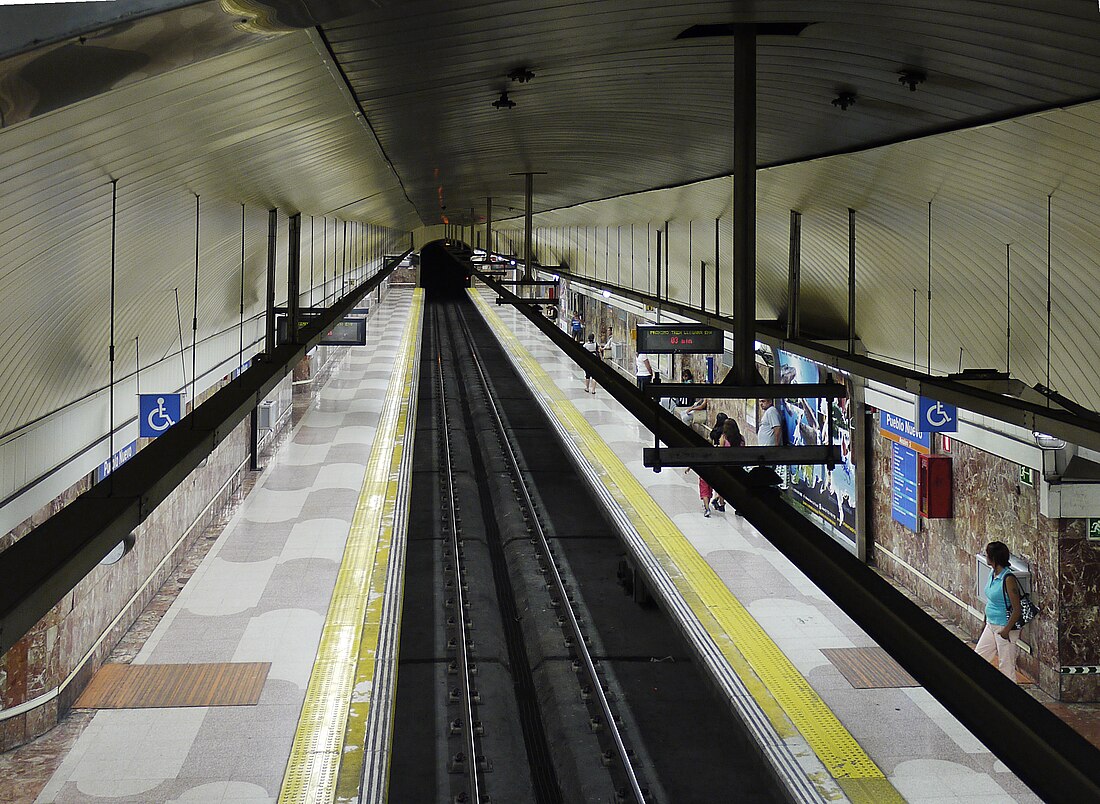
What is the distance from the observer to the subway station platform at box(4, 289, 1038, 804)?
701cm

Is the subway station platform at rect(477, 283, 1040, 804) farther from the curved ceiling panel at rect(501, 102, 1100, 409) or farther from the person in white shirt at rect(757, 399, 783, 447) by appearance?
the curved ceiling panel at rect(501, 102, 1100, 409)

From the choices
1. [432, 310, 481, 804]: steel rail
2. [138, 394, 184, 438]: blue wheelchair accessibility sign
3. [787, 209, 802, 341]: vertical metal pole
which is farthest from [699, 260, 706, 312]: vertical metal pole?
[138, 394, 184, 438]: blue wheelchair accessibility sign

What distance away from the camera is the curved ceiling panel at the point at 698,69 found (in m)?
4.17

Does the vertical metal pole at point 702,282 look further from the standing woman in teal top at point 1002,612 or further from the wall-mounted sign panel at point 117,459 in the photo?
the wall-mounted sign panel at point 117,459

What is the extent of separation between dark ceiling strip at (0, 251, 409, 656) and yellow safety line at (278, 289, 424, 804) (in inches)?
105

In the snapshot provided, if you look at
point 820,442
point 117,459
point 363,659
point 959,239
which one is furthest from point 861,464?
point 117,459

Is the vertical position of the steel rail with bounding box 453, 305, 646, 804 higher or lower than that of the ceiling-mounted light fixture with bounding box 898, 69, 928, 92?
lower

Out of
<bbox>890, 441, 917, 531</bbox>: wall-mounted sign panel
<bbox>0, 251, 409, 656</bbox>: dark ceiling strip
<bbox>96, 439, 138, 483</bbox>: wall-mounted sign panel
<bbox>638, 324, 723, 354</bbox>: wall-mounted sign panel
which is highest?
<bbox>638, 324, 723, 354</bbox>: wall-mounted sign panel

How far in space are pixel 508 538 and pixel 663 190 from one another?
6.39 metres

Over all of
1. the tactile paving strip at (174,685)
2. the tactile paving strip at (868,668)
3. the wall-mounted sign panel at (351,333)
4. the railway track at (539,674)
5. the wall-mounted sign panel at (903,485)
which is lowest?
the railway track at (539,674)

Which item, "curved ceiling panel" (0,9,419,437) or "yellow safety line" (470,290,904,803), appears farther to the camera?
"yellow safety line" (470,290,904,803)

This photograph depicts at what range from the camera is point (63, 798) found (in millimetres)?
6824

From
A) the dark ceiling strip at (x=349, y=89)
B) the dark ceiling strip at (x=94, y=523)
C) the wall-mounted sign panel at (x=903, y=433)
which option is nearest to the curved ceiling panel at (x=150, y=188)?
the dark ceiling strip at (x=349, y=89)

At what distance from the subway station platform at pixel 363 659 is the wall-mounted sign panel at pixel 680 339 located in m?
2.22
